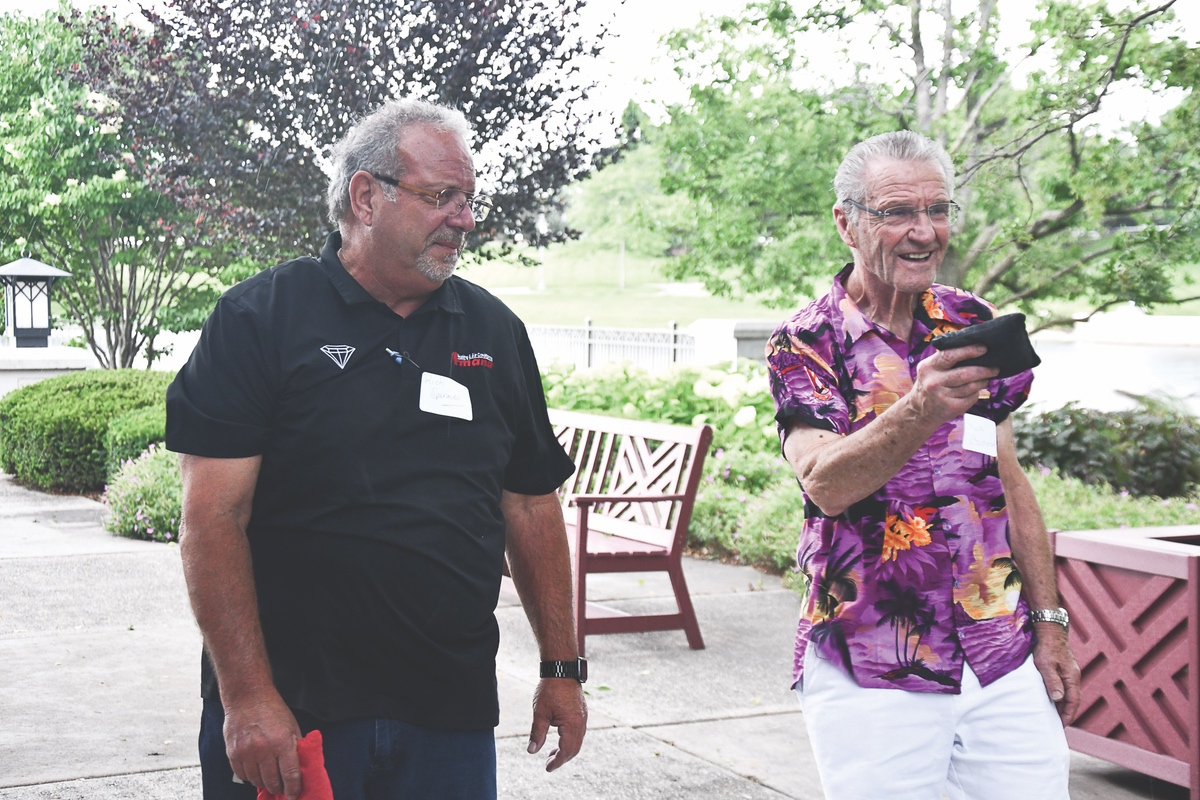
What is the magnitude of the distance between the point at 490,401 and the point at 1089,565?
2.83m

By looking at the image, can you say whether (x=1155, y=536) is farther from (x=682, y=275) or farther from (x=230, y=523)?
(x=682, y=275)

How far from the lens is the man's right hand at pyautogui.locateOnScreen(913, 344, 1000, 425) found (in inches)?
87.7

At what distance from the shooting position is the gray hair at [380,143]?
260cm

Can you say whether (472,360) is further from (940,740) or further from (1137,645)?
(1137,645)

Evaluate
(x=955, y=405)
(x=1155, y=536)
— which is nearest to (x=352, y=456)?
(x=955, y=405)

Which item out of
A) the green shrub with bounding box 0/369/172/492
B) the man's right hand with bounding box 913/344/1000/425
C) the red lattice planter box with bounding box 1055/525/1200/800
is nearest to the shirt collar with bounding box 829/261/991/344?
the man's right hand with bounding box 913/344/1000/425

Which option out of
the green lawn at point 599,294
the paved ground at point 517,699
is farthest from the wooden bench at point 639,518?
the green lawn at point 599,294

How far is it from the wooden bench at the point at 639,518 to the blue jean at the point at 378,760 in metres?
3.81

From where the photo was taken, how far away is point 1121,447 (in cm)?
977

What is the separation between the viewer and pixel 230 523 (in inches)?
92.3

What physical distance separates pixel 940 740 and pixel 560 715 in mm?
830

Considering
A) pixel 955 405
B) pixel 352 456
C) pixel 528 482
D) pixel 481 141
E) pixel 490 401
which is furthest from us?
pixel 481 141

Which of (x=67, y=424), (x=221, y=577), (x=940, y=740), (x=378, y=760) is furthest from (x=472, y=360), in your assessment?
(x=67, y=424)

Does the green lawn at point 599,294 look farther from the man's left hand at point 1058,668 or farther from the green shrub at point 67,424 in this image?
the man's left hand at point 1058,668
